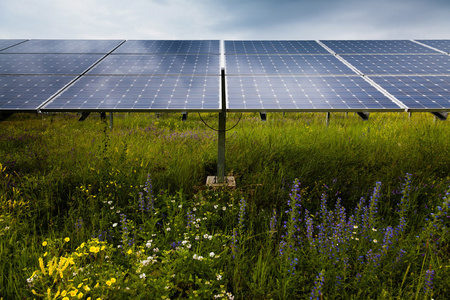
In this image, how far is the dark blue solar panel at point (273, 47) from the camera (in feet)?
27.5

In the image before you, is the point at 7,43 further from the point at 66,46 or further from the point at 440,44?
the point at 440,44

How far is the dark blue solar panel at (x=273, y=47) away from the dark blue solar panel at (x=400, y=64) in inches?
47.5

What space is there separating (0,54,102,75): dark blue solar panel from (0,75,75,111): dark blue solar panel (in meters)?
0.41

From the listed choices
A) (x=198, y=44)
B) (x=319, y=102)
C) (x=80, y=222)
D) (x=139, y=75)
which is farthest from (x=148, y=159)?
(x=198, y=44)

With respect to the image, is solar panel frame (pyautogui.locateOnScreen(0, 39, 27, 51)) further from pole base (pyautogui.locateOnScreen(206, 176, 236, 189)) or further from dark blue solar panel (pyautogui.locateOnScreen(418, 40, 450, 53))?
dark blue solar panel (pyautogui.locateOnScreen(418, 40, 450, 53))

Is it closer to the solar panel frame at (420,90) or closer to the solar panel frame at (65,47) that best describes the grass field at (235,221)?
the solar panel frame at (420,90)

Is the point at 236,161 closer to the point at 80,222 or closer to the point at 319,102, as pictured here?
the point at 319,102

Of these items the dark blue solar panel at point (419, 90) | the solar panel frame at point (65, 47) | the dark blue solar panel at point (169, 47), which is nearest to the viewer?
the dark blue solar panel at point (419, 90)

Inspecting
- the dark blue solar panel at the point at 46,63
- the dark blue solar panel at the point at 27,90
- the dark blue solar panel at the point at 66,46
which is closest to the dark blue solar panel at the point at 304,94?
the dark blue solar panel at the point at 27,90

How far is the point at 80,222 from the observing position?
12.9 ft

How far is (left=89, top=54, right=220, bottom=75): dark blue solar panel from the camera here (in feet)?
21.7

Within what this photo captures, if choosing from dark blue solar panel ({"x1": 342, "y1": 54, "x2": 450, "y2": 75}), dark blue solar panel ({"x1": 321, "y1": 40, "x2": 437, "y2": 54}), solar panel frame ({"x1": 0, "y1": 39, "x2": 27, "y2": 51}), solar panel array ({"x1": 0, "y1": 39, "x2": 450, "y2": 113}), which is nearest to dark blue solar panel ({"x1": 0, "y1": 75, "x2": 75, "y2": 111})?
solar panel array ({"x1": 0, "y1": 39, "x2": 450, "y2": 113})

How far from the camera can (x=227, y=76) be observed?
6.29 meters

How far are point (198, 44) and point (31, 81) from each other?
503 cm
